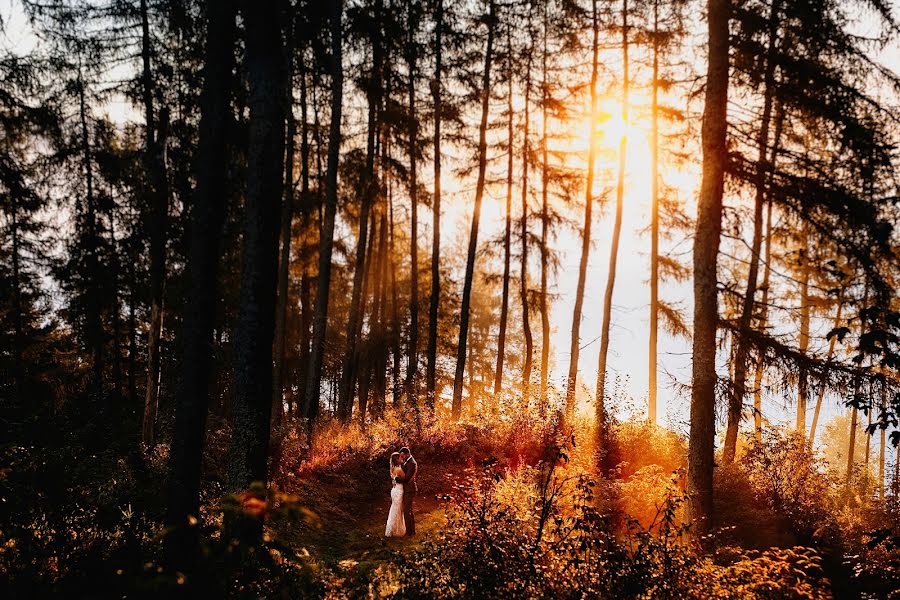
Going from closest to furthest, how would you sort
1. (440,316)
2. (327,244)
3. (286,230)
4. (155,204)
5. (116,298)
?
(155,204)
(327,244)
(286,230)
(116,298)
(440,316)

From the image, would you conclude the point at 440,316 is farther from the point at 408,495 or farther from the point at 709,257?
the point at 709,257

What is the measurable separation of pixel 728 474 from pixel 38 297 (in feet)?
80.6

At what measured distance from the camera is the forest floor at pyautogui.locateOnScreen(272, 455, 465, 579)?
8.64 meters

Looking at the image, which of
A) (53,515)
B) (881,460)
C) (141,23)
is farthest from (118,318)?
(881,460)

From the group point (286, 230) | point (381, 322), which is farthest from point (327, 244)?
point (381, 322)

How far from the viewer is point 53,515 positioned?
5570 millimetres

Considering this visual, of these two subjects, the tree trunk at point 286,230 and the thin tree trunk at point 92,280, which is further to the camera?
the thin tree trunk at point 92,280

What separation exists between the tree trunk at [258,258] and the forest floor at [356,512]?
2.24 meters

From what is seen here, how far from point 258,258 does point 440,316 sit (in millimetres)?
21816

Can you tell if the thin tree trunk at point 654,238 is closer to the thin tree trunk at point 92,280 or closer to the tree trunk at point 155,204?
the tree trunk at point 155,204

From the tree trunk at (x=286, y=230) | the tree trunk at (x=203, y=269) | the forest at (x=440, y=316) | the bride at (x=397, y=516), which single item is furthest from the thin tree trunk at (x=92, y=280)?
the tree trunk at (x=203, y=269)

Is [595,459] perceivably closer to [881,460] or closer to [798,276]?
[798,276]

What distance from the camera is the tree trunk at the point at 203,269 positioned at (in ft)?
18.0

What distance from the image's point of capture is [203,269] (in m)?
5.61
